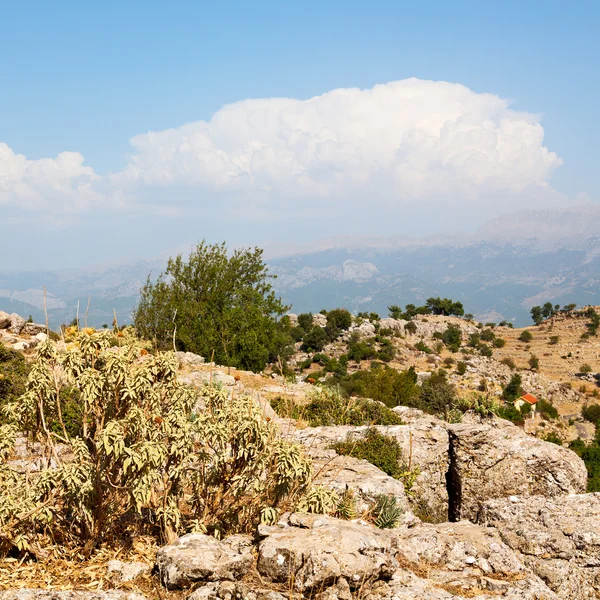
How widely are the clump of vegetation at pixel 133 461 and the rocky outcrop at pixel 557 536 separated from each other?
11.1ft

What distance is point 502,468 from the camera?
1140cm

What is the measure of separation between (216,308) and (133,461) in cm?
3144

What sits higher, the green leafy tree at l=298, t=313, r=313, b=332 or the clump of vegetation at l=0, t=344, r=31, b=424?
the clump of vegetation at l=0, t=344, r=31, b=424

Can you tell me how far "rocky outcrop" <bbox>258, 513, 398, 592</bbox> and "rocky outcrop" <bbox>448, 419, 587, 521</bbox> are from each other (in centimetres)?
545

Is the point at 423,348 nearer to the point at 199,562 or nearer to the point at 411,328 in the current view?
the point at 411,328

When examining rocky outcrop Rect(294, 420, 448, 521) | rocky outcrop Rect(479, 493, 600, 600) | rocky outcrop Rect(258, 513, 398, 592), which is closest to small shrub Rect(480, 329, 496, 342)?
rocky outcrop Rect(294, 420, 448, 521)

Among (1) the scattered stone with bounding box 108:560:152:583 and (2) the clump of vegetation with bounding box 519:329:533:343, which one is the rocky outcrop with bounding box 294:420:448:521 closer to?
(1) the scattered stone with bounding box 108:560:152:583

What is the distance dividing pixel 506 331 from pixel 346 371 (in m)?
57.6

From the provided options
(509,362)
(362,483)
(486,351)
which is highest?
(362,483)

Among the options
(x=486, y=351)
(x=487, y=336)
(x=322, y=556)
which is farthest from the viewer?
(x=487, y=336)

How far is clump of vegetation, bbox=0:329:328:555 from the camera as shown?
643cm

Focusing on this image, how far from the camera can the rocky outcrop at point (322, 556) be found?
223 inches

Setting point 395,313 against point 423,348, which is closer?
point 423,348

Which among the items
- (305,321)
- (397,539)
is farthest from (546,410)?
(397,539)
